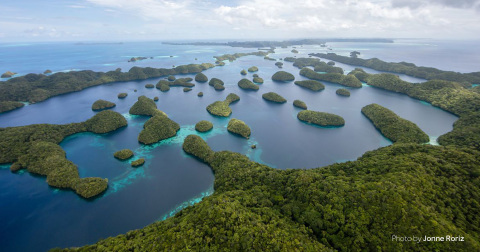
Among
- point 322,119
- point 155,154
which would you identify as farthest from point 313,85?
point 155,154

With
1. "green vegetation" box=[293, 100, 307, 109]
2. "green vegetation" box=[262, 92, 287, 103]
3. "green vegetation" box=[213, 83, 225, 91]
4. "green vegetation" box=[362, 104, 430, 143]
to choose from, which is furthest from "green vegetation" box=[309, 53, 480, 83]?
"green vegetation" box=[213, 83, 225, 91]

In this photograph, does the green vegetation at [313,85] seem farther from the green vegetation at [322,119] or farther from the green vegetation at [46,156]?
the green vegetation at [46,156]

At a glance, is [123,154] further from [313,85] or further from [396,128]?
[313,85]

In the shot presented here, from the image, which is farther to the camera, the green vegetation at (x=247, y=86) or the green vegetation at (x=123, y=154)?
the green vegetation at (x=247, y=86)

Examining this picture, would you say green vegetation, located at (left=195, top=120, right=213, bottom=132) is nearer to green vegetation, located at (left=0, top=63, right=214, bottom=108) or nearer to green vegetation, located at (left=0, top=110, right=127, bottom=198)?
green vegetation, located at (left=0, top=110, right=127, bottom=198)

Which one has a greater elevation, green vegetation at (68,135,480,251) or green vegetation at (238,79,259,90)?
green vegetation at (238,79,259,90)

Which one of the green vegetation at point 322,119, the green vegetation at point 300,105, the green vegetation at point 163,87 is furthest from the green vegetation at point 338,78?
the green vegetation at point 163,87
